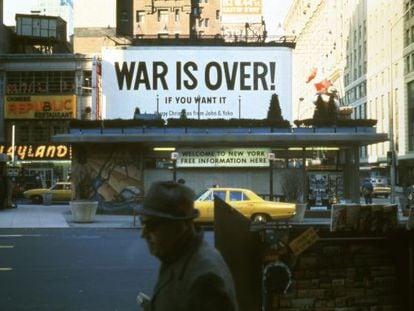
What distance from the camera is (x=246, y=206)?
2248cm

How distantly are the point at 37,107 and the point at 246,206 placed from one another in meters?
39.6

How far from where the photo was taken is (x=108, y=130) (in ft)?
102

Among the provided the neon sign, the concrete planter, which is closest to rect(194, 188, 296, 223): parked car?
the concrete planter

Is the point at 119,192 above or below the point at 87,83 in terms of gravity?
below

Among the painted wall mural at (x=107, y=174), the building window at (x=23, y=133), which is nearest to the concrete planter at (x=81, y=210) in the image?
the painted wall mural at (x=107, y=174)

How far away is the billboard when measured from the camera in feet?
138

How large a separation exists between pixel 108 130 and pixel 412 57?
46.3m

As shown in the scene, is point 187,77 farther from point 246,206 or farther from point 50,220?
point 246,206

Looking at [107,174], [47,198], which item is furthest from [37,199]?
[107,174]

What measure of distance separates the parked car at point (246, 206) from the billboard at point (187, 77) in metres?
19.5

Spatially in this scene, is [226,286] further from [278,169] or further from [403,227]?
[278,169]

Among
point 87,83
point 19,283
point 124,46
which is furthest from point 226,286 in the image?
point 87,83

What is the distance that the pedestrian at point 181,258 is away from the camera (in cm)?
271

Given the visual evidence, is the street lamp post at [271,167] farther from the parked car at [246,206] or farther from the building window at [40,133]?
the building window at [40,133]
